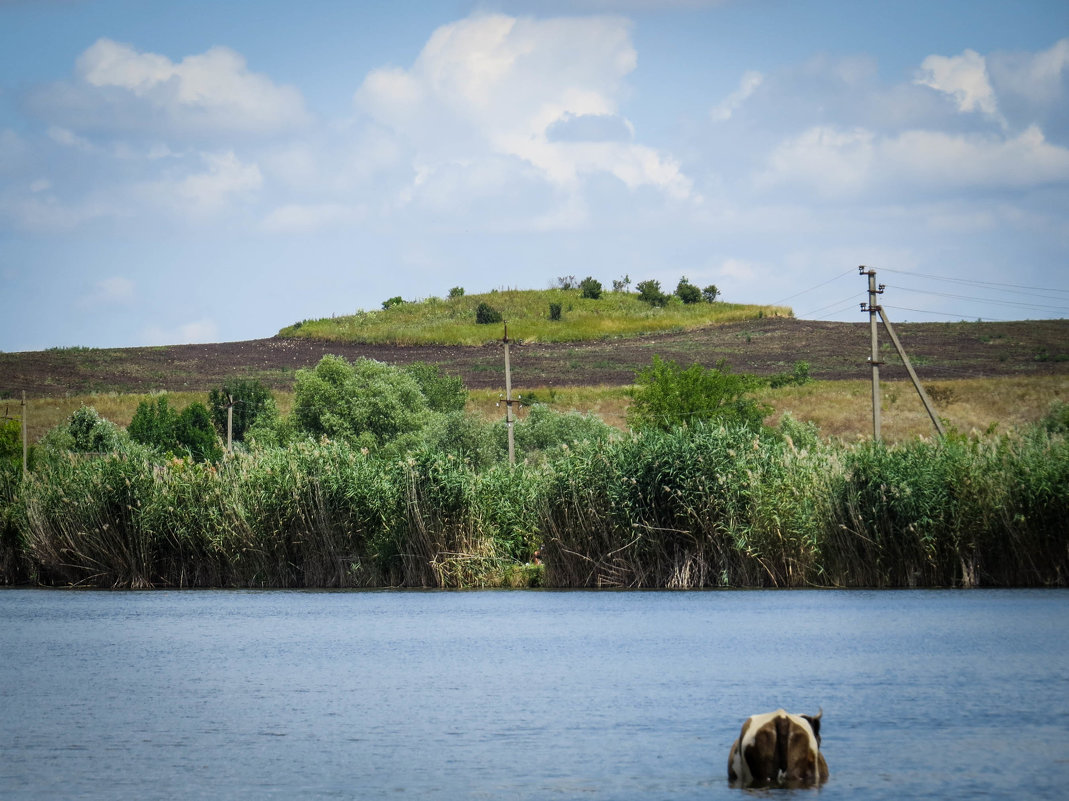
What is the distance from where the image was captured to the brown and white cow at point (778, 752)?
37.6ft

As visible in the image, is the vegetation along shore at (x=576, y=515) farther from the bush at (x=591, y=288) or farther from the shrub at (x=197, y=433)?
the bush at (x=591, y=288)

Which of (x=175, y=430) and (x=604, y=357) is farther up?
(x=604, y=357)

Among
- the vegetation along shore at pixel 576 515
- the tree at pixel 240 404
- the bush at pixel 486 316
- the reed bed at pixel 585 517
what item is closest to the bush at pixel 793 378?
the tree at pixel 240 404

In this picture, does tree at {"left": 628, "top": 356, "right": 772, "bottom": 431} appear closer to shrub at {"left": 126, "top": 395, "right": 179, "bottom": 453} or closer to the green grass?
shrub at {"left": 126, "top": 395, "right": 179, "bottom": 453}

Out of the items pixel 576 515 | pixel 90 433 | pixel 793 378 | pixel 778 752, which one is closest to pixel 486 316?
pixel 793 378

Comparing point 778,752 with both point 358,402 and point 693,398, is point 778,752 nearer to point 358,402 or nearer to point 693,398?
point 693,398

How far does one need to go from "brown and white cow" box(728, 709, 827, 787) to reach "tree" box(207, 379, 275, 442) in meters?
68.7

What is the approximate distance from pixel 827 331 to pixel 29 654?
315 feet

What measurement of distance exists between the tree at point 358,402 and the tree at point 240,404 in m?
9.07

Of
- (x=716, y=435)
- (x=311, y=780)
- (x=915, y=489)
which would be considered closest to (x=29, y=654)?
(x=311, y=780)

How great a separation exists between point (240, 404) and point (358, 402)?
16.3 metres

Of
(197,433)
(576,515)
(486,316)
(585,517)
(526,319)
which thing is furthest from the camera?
(526,319)

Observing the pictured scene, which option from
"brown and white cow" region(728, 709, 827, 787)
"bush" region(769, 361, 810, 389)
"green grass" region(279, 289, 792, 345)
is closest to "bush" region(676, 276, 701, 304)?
"green grass" region(279, 289, 792, 345)

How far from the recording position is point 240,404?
271 feet
